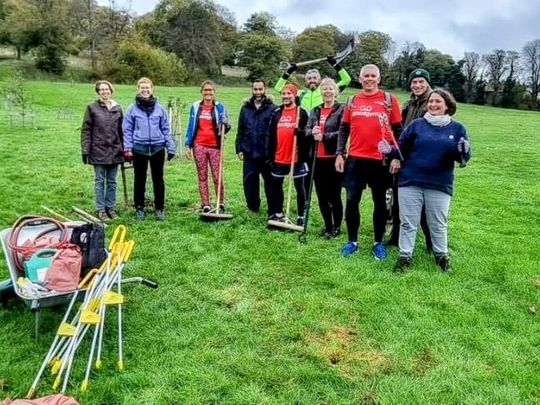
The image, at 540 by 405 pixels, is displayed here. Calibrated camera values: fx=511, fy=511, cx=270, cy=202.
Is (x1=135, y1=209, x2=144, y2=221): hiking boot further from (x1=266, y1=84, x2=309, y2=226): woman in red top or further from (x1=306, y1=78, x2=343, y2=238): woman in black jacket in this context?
(x1=306, y1=78, x2=343, y2=238): woman in black jacket

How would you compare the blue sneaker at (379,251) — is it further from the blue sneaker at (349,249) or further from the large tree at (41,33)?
the large tree at (41,33)

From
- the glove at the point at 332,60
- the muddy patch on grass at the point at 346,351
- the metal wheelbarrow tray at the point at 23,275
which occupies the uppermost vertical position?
the glove at the point at 332,60

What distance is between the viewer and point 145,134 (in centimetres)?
680

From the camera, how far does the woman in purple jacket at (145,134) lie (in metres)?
6.80

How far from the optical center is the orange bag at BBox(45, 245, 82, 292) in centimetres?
393

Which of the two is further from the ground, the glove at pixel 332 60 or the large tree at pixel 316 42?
the large tree at pixel 316 42

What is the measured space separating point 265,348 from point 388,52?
65305 mm

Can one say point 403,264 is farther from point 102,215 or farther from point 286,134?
point 102,215

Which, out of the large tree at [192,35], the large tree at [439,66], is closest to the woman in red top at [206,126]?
the large tree at [192,35]

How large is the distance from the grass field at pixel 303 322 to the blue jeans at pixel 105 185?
1.09ft

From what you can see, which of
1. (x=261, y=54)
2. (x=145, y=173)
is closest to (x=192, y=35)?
→ (x=261, y=54)

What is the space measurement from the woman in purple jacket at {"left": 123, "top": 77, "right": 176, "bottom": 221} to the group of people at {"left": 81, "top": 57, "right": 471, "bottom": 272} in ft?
0.04

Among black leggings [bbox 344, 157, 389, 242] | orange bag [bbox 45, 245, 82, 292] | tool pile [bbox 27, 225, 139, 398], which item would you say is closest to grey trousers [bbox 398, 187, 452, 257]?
black leggings [bbox 344, 157, 389, 242]

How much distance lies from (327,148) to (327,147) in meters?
0.01
